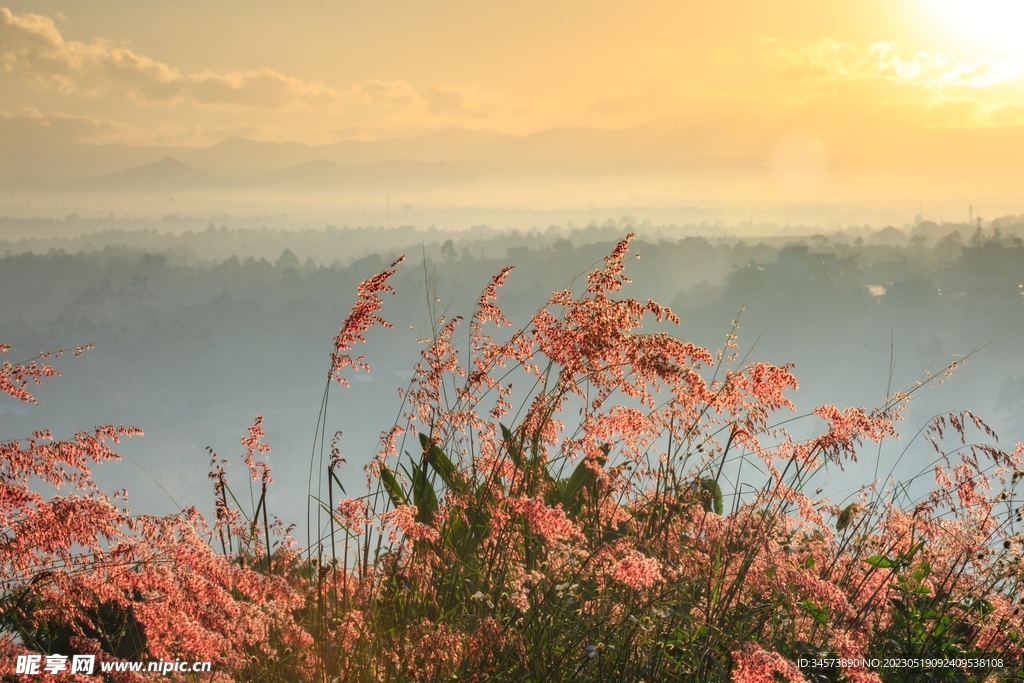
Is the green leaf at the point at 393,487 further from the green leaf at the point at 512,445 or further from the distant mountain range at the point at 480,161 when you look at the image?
the distant mountain range at the point at 480,161

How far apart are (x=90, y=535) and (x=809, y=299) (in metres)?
22.0

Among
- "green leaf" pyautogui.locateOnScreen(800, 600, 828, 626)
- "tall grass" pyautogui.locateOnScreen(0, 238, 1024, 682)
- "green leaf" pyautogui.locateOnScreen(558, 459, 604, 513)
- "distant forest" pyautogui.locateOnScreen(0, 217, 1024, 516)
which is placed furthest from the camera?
"distant forest" pyautogui.locateOnScreen(0, 217, 1024, 516)

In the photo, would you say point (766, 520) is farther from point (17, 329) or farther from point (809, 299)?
point (809, 299)

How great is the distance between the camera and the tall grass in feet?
4.14

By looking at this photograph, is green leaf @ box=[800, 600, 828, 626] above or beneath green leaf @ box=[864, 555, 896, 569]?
beneath

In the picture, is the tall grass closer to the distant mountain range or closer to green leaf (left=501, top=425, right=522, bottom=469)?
green leaf (left=501, top=425, right=522, bottom=469)

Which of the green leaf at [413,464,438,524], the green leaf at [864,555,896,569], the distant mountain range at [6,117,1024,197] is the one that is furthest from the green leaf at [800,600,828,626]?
the distant mountain range at [6,117,1024,197]

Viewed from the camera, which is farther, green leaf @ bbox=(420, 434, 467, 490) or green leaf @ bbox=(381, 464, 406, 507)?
green leaf @ bbox=(381, 464, 406, 507)

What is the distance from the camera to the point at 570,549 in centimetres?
139

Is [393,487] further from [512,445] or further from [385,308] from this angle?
[385,308]

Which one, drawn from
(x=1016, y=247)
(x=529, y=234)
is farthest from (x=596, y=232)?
(x=1016, y=247)

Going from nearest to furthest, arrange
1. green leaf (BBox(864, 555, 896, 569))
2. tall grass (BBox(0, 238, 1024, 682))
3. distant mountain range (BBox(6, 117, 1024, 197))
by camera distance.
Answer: tall grass (BBox(0, 238, 1024, 682)) < green leaf (BBox(864, 555, 896, 569)) < distant mountain range (BBox(6, 117, 1024, 197))

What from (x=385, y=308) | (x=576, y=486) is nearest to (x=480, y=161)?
(x=385, y=308)

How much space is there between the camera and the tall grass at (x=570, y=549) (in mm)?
1261
